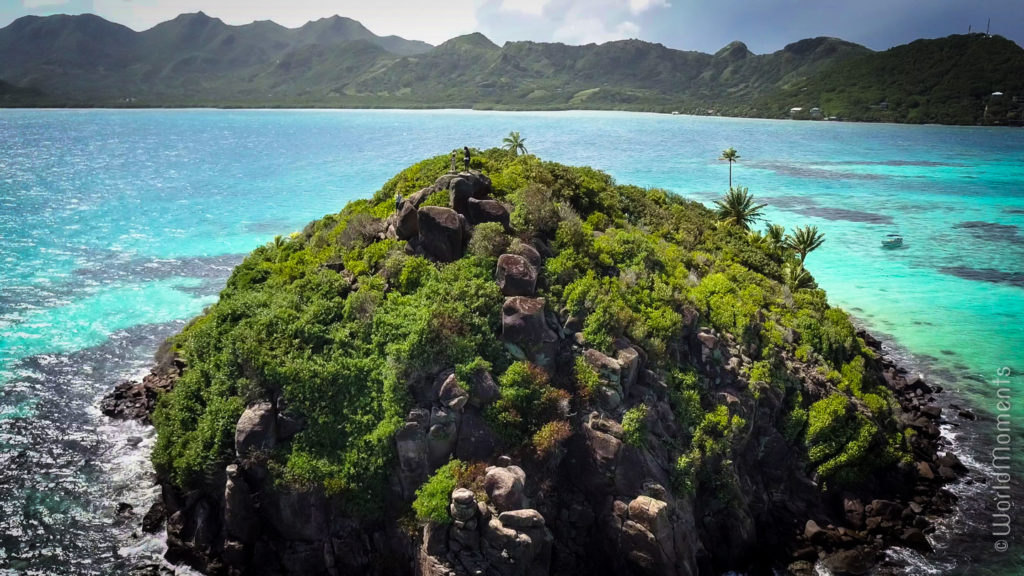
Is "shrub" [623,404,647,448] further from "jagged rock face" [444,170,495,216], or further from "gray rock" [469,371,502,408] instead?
"jagged rock face" [444,170,495,216]

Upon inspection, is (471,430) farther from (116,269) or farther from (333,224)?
(116,269)

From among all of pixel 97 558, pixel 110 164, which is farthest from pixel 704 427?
pixel 110 164

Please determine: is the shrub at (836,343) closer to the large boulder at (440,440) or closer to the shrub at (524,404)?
the shrub at (524,404)

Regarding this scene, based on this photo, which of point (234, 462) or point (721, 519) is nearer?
point (234, 462)

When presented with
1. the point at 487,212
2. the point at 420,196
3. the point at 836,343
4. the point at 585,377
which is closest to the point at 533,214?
the point at 487,212

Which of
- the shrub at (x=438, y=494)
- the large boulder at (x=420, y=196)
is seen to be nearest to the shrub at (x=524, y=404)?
the shrub at (x=438, y=494)

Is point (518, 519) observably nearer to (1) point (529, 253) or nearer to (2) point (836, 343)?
(1) point (529, 253)

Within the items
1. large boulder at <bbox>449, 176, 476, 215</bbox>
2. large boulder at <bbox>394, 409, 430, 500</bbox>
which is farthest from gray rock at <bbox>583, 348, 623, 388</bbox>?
large boulder at <bbox>449, 176, 476, 215</bbox>
